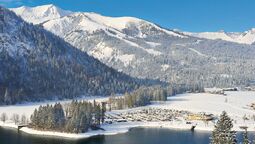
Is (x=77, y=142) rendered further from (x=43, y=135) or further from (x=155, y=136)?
(x=155, y=136)

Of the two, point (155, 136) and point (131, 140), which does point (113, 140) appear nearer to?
point (131, 140)

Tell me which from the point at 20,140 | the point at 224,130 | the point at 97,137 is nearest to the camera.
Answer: the point at 224,130

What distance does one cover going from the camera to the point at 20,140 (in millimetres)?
177625

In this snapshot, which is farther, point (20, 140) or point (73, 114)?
point (73, 114)

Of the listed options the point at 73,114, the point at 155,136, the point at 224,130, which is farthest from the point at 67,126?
the point at 224,130

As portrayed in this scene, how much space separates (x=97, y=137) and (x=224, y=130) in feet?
311

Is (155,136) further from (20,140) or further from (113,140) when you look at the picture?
(20,140)

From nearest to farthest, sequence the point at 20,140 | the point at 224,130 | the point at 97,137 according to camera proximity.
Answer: the point at 224,130 → the point at 20,140 → the point at 97,137

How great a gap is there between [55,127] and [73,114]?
28.8ft

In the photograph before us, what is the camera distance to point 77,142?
17825cm

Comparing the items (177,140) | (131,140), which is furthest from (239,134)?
(131,140)

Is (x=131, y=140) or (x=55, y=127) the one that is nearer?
(x=131, y=140)

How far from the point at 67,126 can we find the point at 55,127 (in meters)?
6.03

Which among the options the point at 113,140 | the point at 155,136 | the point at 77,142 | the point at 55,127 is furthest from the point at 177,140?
the point at 55,127
